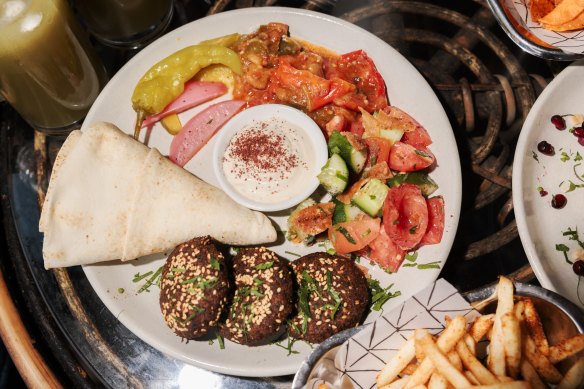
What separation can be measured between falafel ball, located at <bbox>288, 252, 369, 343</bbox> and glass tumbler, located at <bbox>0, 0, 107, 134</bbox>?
2093 mm

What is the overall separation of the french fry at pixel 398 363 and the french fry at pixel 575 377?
0.64 meters

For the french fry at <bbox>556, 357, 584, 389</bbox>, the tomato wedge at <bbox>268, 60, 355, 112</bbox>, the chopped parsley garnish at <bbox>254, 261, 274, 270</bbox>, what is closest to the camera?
the french fry at <bbox>556, 357, 584, 389</bbox>

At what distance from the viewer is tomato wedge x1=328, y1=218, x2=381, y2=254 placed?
11.2ft

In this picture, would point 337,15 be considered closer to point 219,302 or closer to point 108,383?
point 219,302

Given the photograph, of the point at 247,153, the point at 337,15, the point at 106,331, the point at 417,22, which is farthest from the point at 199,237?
the point at 417,22

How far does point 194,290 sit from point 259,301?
369mm

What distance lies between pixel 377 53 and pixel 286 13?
0.75 m

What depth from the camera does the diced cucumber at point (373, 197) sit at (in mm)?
3430

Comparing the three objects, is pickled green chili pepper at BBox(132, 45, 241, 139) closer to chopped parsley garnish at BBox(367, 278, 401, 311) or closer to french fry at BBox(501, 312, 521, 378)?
chopped parsley garnish at BBox(367, 278, 401, 311)

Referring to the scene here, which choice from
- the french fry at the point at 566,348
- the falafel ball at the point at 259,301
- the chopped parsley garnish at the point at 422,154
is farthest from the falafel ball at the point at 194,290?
the french fry at the point at 566,348

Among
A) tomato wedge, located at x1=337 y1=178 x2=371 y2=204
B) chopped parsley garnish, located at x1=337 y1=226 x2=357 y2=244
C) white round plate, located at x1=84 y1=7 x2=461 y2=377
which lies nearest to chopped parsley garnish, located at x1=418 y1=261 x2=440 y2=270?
white round plate, located at x1=84 y1=7 x2=461 y2=377

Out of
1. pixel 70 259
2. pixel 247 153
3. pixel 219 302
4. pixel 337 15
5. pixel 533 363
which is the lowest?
pixel 70 259

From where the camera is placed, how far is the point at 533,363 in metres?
2.40

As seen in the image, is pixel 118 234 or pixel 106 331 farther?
pixel 106 331
